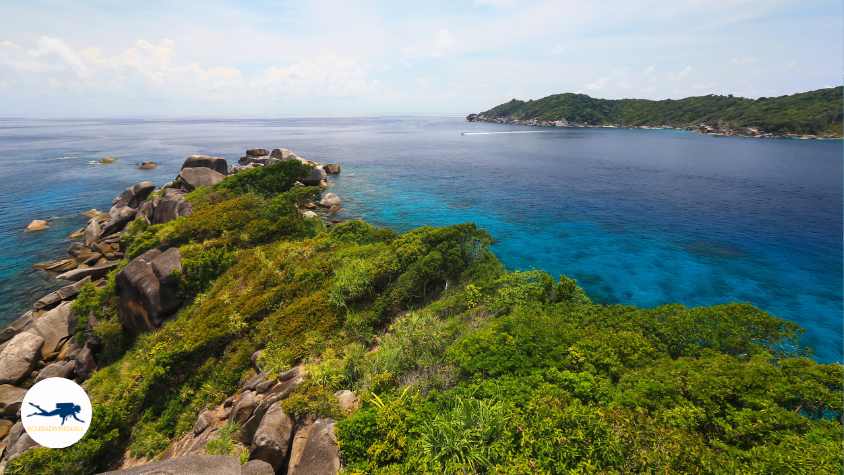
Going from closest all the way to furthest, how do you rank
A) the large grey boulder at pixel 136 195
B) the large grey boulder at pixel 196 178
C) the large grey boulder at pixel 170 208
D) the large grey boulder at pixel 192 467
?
the large grey boulder at pixel 192 467
the large grey boulder at pixel 170 208
the large grey boulder at pixel 196 178
the large grey boulder at pixel 136 195

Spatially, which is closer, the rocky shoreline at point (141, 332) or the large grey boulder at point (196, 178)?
the rocky shoreline at point (141, 332)

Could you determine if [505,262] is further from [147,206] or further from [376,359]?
[147,206]

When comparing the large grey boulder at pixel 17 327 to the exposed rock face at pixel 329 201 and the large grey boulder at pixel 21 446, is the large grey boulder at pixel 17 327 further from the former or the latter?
the exposed rock face at pixel 329 201

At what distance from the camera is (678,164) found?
8525 centimetres

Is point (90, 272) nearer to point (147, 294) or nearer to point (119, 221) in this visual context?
point (119, 221)

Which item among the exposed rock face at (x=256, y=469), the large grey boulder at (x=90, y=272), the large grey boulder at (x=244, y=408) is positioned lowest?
the large grey boulder at (x=90, y=272)

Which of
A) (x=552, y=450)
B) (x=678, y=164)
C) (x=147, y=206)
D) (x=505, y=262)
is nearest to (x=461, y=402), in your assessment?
(x=552, y=450)

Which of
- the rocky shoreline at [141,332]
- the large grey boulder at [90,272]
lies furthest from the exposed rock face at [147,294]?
the large grey boulder at [90,272]

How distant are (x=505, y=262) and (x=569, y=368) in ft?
Answer: 71.2

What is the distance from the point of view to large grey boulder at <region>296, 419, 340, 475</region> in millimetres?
10086

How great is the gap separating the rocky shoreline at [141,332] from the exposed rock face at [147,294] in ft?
0.22

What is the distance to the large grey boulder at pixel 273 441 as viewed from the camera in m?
11.2

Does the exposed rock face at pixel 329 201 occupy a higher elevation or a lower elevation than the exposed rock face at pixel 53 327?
higher

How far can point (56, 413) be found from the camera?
1220 cm
